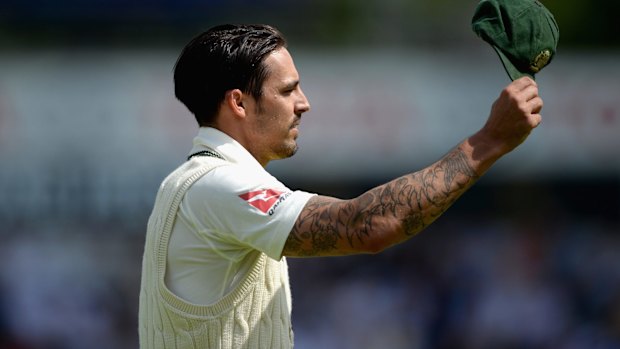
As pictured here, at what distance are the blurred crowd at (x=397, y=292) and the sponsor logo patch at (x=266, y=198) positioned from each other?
26.7 feet

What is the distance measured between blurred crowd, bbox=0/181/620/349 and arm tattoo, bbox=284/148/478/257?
815 centimetres

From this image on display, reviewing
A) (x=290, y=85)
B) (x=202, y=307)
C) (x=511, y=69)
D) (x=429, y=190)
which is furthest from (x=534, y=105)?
(x=202, y=307)

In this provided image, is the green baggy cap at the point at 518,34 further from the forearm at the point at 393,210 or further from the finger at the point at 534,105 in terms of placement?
the forearm at the point at 393,210

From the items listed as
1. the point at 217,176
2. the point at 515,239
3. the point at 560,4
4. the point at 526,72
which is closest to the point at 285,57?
the point at 217,176

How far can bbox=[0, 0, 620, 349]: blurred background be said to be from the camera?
11867 mm

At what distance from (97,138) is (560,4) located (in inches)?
273

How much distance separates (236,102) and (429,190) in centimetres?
86

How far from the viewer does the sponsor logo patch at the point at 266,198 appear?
11.7ft

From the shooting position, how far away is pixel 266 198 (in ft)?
11.8

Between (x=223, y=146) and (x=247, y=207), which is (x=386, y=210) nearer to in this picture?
(x=247, y=207)

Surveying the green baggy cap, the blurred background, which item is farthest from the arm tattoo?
the blurred background

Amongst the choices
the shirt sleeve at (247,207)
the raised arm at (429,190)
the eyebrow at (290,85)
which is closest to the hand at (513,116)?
the raised arm at (429,190)

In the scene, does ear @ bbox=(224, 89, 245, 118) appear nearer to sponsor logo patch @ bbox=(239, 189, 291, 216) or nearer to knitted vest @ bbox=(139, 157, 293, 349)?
knitted vest @ bbox=(139, 157, 293, 349)

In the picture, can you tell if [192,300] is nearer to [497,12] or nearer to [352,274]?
[497,12]
